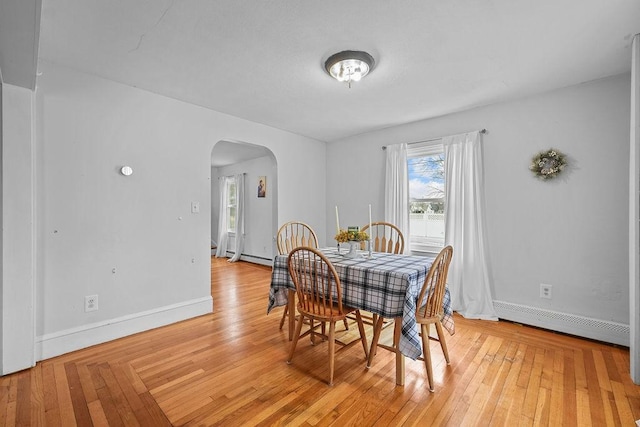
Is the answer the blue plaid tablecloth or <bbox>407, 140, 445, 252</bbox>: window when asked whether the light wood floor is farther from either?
<bbox>407, 140, 445, 252</bbox>: window

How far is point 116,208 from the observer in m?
2.71

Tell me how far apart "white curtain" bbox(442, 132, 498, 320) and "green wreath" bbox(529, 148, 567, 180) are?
51 cm

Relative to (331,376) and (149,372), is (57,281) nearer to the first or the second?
(149,372)

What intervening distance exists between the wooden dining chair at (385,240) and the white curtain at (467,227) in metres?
0.69

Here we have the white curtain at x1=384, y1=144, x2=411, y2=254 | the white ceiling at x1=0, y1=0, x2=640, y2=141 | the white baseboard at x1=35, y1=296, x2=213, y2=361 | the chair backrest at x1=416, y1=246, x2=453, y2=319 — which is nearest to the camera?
the white ceiling at x1=0, y1=0, x2=640, y2=141

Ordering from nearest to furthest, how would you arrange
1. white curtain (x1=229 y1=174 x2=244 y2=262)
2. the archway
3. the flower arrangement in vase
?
the flower arrangement in vase
the archway
white curtain (x1=229 y1=174 x2=244 y2=262)

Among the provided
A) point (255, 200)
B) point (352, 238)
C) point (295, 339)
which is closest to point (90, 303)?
point (295, 339)

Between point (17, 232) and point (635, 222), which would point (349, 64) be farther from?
point (17, 232)

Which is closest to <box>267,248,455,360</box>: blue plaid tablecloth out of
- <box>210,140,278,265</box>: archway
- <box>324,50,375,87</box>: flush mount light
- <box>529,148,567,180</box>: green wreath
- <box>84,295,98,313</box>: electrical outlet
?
<box>324,50,375,87</box>: flush mount light

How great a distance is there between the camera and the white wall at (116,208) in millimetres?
2371

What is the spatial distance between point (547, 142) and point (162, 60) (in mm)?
3695

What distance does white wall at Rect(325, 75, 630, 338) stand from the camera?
102 inches

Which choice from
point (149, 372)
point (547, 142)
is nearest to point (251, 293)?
point (149, 372)

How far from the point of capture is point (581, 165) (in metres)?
2.75
